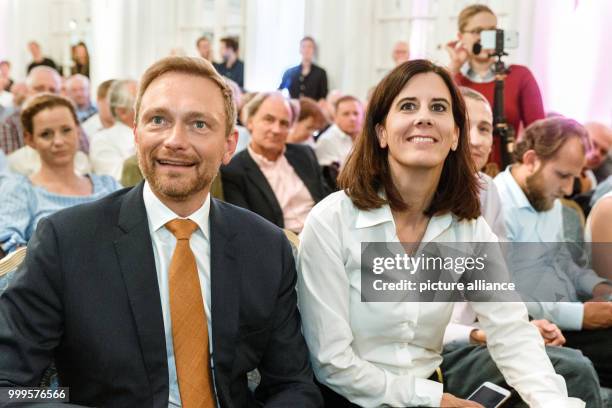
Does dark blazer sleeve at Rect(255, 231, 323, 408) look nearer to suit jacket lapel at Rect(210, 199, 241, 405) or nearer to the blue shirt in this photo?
suit jacket lapel at Rect(210, 199, 241, 405)

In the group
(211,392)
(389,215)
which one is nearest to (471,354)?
(389,215)

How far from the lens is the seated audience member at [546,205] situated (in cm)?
240

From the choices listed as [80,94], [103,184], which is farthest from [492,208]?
[80,94]

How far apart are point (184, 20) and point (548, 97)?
166 inches

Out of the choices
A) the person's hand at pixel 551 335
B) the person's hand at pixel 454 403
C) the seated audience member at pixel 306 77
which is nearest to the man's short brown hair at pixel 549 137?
the person's hand at pixel 551 335

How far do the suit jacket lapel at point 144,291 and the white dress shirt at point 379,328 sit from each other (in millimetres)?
381

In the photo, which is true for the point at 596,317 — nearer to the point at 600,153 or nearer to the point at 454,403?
the point at 454,403

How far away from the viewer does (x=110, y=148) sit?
461 cm

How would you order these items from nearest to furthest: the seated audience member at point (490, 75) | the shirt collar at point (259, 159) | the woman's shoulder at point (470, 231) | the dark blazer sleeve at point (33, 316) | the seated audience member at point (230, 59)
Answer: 1. the dark blazer sleeve at point (33, 316)
2. the woman's shoulder at point (470, 231)
3. the shirt collar at point (259, 159)
4. the seated audience member at point (490, 75)
5. the seated audience member at point (230, 59)

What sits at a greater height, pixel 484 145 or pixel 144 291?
pixel 484 145

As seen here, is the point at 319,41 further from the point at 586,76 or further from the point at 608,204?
the point at 608,204

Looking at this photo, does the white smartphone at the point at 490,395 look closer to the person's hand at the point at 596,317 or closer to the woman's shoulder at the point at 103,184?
the person's hand at the point at 596,317

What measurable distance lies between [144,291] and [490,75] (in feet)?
9.20

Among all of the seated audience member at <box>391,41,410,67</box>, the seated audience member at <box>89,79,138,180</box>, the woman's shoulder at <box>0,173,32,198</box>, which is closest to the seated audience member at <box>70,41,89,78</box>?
the seated audience member at <box>391,41,410,67</box>
